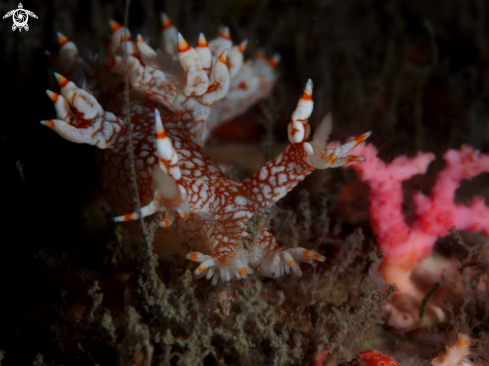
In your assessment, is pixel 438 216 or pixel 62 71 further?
pixel 62 71

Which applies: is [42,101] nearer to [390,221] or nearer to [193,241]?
[193,241]

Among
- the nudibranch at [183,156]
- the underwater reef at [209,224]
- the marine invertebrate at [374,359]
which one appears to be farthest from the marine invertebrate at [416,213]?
the nudibranch at [183,156]

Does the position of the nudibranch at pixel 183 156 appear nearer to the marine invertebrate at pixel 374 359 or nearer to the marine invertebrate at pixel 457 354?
the marine invertebrate at pixel 374 359

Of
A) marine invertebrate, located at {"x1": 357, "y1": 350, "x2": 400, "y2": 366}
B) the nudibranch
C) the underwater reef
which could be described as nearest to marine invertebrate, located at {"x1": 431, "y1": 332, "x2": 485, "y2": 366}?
the underwater reef

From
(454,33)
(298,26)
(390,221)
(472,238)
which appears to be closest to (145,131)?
(390,221)

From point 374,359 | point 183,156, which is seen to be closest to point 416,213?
point 374,359

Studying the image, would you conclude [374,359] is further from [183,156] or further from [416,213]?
[183,156]

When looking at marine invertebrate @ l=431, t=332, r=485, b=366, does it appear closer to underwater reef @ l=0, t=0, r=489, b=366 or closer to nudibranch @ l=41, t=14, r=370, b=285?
underwater reef @ l=0, t=0, r=489, b=366
